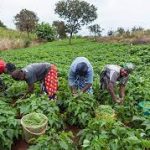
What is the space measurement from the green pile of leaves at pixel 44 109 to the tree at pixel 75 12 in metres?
25.5

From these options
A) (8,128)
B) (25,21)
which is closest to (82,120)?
(8,128)

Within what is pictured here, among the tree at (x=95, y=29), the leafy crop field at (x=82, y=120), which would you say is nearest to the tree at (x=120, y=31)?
the tree at (x=95, y=29)

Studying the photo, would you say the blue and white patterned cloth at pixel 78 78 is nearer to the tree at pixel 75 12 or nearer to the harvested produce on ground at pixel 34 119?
the harvested produce on ground at pixel 34 119

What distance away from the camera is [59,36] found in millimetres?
40312

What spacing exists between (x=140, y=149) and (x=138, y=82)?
4.37 m

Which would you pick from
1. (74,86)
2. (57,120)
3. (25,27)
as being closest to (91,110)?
(57,120)

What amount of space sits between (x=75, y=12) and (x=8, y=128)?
87.0 feet

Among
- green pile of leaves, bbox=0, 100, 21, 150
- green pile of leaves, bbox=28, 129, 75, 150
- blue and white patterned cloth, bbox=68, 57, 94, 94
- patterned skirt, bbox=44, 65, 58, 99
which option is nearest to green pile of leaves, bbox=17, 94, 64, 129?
green pile of leaves, bbox=0, 100, 21, 150

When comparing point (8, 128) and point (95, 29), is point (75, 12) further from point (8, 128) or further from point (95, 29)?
point (8, 128)

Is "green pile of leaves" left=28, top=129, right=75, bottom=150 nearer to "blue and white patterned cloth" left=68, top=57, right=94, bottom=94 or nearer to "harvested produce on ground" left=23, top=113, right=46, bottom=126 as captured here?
"harvested produce on ground" left=23, top=113, right=46, bottom=126

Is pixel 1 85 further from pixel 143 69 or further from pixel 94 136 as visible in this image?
pixel 143 69

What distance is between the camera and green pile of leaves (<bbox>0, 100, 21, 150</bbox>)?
551 cm

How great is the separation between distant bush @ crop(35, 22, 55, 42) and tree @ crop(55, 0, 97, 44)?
12.8 feet

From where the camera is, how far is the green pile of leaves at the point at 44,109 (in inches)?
248
